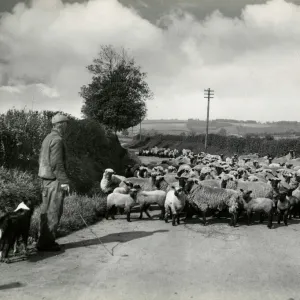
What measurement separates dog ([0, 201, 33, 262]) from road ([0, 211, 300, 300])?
0.38 meters

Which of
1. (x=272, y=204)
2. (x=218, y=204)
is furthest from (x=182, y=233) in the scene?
(x=272, y=204)

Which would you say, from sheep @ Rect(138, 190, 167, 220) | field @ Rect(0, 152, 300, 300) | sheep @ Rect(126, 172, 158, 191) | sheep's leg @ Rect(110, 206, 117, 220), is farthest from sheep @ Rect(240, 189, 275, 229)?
sheep's leg @ Rect(110, 206, 117, 220)

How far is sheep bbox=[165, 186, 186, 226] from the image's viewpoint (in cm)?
1153

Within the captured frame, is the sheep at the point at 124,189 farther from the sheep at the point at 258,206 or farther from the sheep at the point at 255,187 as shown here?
the sheep at the point at 258,206

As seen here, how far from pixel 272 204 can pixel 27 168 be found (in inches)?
349

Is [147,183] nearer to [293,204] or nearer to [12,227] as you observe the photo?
[293,204]

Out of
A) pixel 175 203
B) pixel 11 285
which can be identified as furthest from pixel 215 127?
pixel 11 285

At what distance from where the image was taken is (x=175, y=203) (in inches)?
456

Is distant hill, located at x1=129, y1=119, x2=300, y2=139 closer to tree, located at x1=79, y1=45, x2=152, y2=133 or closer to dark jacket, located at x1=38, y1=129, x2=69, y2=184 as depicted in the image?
tree, located at x1=79, y1=45, x2=152, y2=133

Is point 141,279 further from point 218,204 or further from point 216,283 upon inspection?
point 218,204

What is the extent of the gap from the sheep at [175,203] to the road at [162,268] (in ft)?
3.43

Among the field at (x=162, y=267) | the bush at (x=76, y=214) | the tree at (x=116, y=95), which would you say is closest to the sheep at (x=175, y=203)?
the field at (x=162, y=267)

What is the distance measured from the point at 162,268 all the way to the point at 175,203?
432cm

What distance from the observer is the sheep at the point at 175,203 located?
11.5 metres
